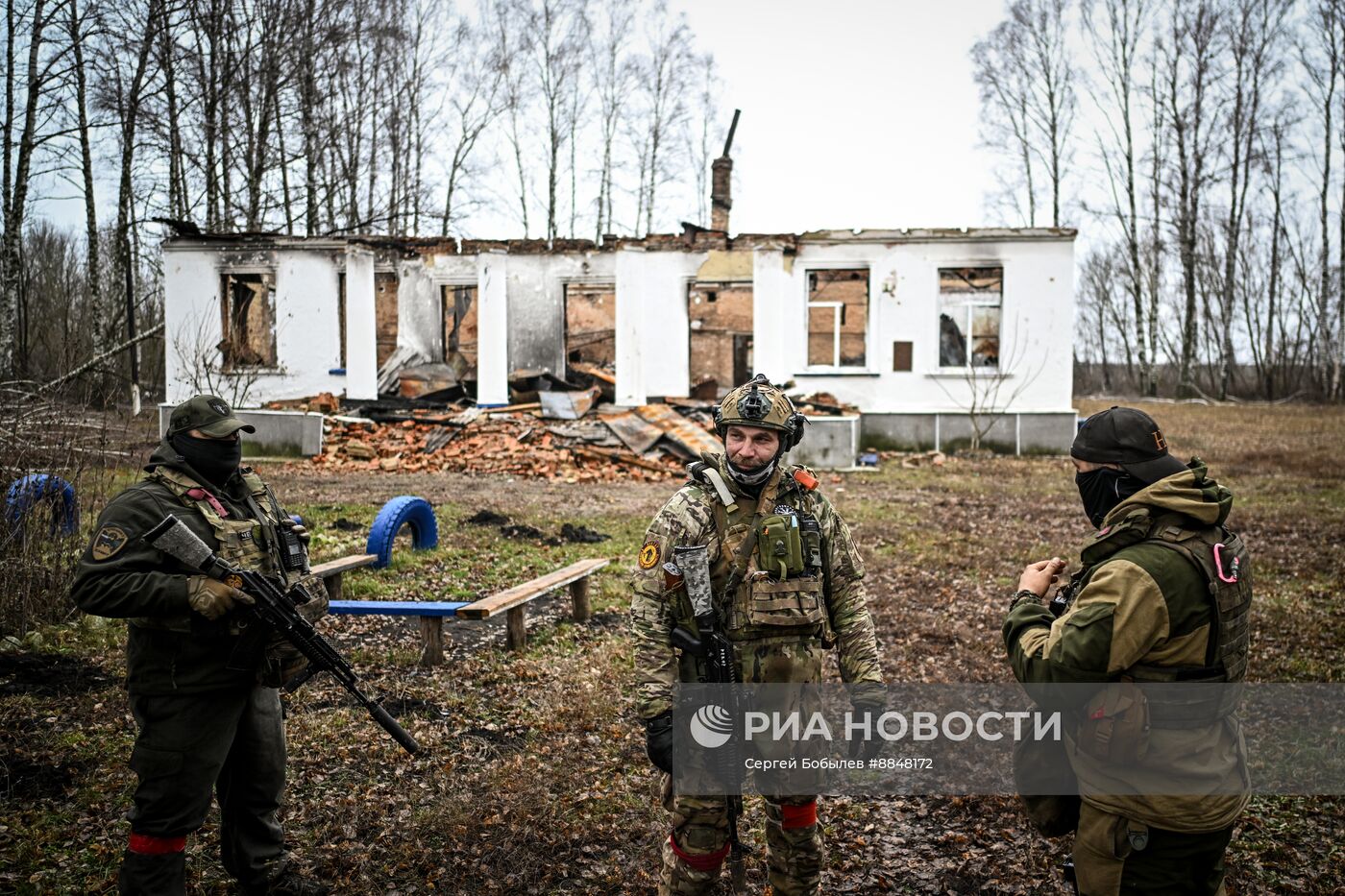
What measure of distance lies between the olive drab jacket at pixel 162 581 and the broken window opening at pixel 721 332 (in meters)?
23.4

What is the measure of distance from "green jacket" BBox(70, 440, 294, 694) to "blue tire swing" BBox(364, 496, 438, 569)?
5115 mm

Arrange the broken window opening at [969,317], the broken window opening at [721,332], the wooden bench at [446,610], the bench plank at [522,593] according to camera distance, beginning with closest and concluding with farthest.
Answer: the bench plank at [522,593] → the wooden bench at [446,610] → the broken window opening at [969,317] → the broken window opening at [721,332]

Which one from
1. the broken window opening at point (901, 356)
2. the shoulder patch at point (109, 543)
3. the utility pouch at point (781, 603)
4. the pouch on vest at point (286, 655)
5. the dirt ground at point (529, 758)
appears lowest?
the dirt ground at point (529, 758)

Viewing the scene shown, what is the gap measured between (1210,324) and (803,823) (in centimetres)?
4552

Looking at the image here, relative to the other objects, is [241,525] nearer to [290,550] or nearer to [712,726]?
[290,550]

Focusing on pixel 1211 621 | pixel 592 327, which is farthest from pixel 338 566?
pixel 592 327

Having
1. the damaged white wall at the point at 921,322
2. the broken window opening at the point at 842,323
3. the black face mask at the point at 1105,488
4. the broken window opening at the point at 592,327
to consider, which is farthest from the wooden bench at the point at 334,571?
the broken window opening at the point at 842,323

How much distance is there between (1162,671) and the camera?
2484 mm

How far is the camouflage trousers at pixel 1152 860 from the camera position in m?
2.51

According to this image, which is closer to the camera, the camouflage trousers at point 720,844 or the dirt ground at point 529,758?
the camouflage trousers at point 720,844

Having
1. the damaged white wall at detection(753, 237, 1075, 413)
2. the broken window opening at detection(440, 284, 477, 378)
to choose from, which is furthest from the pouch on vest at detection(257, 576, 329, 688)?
the broken window opening at detection(440, 284, 477, 378)

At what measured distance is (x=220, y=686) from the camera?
3.37m

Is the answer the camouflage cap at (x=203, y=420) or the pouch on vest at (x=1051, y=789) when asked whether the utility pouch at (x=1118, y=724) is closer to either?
the pouch on vest at (x=1051, y=789)

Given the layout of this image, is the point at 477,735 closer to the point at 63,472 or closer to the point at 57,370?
the point at 63,472
